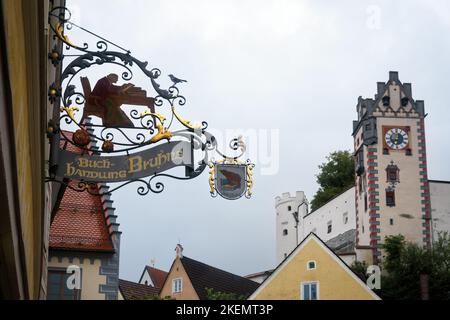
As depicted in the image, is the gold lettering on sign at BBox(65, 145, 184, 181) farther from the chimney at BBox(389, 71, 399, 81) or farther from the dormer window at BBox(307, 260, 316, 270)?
the chimney at BBox(389, 71, 399, 81)

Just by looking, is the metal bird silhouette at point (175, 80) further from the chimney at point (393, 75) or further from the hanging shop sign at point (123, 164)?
the chimney at point (393, 75)

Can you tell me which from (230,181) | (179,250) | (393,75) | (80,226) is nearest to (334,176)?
(393,75)

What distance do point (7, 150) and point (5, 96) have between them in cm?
38

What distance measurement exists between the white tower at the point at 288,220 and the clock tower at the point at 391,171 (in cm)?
2449

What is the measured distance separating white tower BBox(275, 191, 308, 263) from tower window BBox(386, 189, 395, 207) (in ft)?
86.8

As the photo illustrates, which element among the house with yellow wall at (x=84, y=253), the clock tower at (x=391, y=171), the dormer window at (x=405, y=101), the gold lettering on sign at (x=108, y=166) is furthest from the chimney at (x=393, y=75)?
the gold lettering on sign at (x=108, y=166)

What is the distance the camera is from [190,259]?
5041cm

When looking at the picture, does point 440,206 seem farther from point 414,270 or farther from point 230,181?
point 230,181

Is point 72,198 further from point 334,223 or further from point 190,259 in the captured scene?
point 334,223

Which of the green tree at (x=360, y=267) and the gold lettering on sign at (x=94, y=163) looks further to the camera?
the green tree at (x=360, y=267)

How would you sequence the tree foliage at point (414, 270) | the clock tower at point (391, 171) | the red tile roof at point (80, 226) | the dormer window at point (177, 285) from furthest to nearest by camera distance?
the clock tower at point (391, 171) → the tree foliage at point (414, 270) → the dormer window at point (177, 285) → the red tile roof at point (80, 226)

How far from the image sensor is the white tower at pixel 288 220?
89125mm
